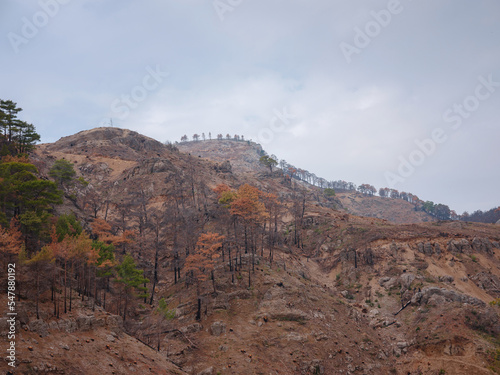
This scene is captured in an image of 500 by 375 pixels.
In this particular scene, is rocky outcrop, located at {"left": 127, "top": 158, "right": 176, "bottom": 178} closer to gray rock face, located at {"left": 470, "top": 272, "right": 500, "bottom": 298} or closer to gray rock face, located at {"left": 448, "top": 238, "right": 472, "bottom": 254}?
gray rock face, located at {"left": 448, "top": 238, "right": 472, "bottom": 254}

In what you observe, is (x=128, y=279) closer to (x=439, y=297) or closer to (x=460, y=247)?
(x=439, y=297)

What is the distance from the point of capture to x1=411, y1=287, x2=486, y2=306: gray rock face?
39.4 meters

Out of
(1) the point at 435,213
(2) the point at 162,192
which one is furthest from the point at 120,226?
(1) the point at 435,213

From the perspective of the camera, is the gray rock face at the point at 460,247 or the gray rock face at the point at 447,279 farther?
the gray rock face at the point at 460,247

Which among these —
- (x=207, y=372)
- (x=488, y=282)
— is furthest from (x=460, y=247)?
(x=207, y=372)

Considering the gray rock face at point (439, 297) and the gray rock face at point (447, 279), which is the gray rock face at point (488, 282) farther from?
the gray rock face at point (439, 297)

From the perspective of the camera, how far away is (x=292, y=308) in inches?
1423

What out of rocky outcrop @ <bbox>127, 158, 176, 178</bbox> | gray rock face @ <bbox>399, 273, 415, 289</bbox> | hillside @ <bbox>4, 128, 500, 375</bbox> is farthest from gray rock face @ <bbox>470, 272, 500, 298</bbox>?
rocky outcrop @ <bbox>127, 158, 176, 178</bbox>

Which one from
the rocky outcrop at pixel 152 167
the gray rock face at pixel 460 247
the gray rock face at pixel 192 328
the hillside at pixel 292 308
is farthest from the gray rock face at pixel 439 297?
the rocky outcrop at pixel 152 167

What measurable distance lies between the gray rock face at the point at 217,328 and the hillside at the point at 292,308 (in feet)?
0.38

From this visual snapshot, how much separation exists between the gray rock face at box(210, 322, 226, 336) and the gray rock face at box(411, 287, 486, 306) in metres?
29.4

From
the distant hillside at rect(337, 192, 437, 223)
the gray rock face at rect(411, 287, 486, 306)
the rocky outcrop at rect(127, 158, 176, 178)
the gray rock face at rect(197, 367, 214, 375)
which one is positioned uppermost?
the rocky outcrop at rect(127, 158, 176, 178)

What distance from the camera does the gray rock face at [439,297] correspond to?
3944 cm

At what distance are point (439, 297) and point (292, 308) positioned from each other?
22188mm
